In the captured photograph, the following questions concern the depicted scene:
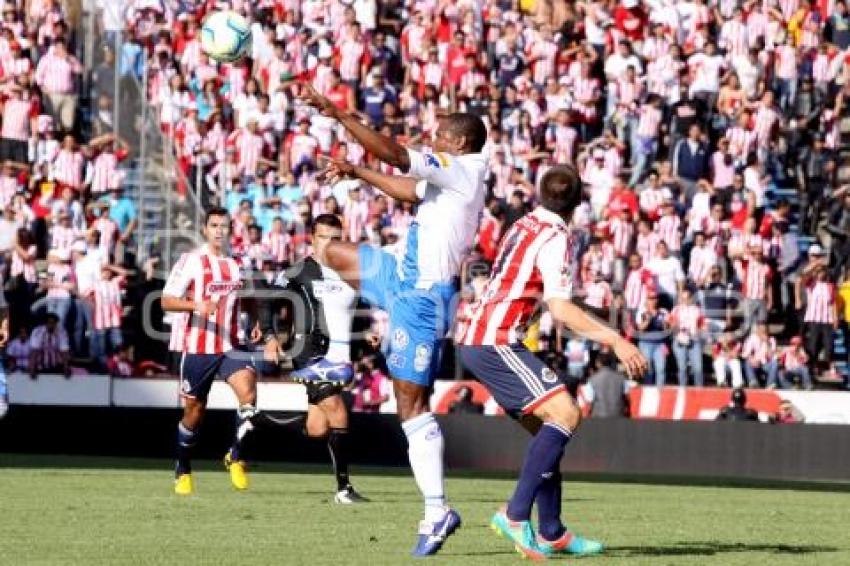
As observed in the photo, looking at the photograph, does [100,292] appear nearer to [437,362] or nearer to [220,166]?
[220,166]

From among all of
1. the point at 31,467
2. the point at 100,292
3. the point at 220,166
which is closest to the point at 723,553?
the point at 31,467

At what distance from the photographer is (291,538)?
42.2 feet

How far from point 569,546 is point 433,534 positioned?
802mm

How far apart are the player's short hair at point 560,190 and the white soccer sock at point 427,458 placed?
140 cm

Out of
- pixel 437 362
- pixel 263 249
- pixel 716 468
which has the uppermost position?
pixel 437 362

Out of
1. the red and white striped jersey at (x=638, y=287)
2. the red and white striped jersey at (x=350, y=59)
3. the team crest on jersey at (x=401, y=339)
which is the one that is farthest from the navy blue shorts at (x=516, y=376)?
the red and white striped jersey at (x=350, y=59)

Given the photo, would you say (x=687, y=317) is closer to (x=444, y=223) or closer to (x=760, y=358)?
(x=760, y=358)

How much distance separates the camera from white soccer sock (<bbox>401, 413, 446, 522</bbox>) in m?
11.8

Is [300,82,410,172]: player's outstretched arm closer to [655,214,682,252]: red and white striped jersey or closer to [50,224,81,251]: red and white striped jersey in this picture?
[50,224,81,251]: red and white striped jersey

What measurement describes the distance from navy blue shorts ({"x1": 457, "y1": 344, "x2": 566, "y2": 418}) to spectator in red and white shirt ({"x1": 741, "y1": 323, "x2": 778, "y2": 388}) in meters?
16.2

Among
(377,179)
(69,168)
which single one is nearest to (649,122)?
(69,168)

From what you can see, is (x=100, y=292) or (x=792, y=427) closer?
(x=792, y=427)

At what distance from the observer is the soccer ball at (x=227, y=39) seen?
52.7 feet

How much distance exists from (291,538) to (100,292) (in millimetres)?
15937
